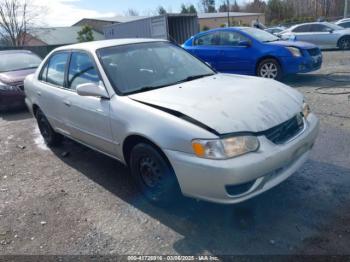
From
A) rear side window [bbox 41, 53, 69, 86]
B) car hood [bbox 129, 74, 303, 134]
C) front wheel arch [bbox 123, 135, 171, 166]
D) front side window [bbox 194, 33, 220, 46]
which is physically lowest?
front wheel arch [bbox 123, 135, 171, 166]

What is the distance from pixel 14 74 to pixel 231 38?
5.79 m

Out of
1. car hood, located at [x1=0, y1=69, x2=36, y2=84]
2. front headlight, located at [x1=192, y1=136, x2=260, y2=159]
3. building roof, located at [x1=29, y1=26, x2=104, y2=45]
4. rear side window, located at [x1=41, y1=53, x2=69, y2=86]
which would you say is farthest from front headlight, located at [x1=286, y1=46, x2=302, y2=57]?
building roof, located at [x1=29, y1=26, x2=104, y2=45]

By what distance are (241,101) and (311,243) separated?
1.32 metres

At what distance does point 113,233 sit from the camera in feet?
9.98

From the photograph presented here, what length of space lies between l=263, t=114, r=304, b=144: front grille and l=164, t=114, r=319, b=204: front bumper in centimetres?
6

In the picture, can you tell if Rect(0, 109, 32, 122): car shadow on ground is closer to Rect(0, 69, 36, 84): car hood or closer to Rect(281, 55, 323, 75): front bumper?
Rect(0, 69, 36, 84): car hood

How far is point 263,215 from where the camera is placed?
3035mm

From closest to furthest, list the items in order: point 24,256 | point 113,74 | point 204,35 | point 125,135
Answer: point 24,256 < point 125,135 < point 113,74 < point 204,35

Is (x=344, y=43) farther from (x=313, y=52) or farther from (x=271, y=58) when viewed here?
(x=271, y=58)

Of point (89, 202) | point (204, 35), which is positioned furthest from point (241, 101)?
point (204, 35)

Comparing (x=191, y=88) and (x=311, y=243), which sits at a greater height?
(x=191, y=88)

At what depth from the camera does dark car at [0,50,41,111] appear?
319 inches

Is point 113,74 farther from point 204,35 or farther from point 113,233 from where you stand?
point 204,35

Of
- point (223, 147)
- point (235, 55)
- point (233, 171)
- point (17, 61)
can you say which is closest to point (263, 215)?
point (233, 171)
